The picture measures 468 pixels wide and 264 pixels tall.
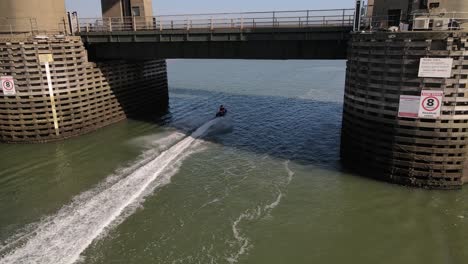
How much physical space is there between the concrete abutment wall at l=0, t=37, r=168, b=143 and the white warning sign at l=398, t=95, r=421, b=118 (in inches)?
959

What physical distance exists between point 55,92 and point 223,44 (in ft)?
44.9

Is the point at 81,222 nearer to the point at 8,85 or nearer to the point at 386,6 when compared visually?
the point at 8,85

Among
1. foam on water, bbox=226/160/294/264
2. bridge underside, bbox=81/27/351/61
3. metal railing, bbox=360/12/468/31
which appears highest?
metal railing, bbox=360/12/468/31

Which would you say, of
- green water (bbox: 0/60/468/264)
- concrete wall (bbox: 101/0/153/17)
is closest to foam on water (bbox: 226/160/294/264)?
green water (bbox: 0/60/468/264)

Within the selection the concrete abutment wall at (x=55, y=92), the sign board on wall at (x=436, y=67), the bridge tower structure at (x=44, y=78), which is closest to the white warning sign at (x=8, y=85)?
the bridge tower structure at (x=44, y=78)

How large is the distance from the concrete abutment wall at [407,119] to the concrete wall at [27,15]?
2415cm

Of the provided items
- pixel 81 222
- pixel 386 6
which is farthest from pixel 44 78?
pixel 386 6

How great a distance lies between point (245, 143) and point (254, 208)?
10532mm

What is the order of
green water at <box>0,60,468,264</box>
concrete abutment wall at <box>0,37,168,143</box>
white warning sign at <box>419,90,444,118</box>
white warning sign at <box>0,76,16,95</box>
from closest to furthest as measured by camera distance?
green water at <box>0,60,468,264</box>
white warning sign at <box>419,90,444,118</box>
concrete abutment wall at <box>0,37,168,143</box>
white warning sign at <box>0,76,16,95</box>

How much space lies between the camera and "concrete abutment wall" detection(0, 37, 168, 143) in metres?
28.3

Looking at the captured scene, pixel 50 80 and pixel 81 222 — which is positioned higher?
pixel 50 80

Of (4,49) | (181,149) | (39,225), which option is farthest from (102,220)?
(4,49)

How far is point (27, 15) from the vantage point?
29828 millimetres

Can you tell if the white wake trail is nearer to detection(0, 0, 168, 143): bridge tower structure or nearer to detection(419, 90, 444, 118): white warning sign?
detection(0, 0, 168, 143): bridge tower structure
